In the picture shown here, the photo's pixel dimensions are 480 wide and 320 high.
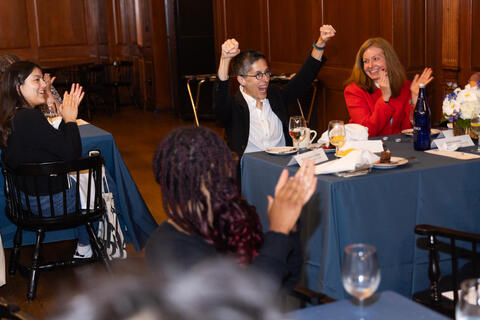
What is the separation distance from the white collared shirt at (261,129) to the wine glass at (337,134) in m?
0.74

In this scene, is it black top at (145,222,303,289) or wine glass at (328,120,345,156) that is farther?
wine glass at (328,120,345,156)

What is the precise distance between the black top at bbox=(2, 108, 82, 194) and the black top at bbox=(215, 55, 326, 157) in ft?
2.79

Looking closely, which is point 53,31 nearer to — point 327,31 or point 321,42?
Answer: point 321,42

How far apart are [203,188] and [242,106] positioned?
7.27 feet

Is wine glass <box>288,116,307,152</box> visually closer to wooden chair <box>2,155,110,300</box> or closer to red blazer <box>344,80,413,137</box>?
red blazer <box>344,80,413,137</box>

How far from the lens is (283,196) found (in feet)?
5.59

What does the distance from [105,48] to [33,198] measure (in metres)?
9.60

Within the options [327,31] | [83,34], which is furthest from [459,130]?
[83,34]

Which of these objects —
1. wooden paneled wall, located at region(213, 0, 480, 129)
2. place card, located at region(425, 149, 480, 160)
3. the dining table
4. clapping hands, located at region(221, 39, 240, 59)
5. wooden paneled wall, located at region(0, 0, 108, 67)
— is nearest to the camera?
the dining table

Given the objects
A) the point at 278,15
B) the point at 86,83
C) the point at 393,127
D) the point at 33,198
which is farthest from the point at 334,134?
the point at 86,83

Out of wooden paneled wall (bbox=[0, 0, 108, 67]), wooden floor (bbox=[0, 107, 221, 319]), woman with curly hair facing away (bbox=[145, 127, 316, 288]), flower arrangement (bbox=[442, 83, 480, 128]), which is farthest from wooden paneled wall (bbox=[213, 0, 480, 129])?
wooden paneled wall (bbox=[0, 0, 108, 67])

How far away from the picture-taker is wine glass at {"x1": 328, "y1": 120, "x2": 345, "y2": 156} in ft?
10.1

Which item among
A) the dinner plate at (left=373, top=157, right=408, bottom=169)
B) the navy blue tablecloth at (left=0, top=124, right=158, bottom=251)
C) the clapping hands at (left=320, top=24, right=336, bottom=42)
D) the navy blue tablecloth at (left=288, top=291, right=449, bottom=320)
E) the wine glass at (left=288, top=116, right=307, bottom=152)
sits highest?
the clapping hands at (left=320, top=24, right=336, bottom=42)

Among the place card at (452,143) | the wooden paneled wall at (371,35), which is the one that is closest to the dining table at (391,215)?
the place card at (452,143)
